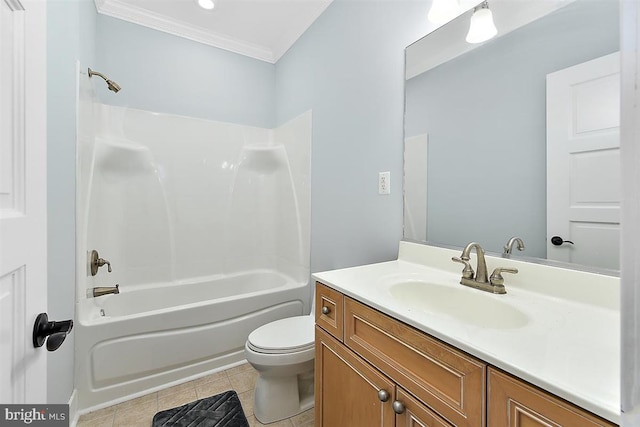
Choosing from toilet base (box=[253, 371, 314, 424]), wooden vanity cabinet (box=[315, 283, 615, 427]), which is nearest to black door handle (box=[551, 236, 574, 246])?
wooden vanity cabinet (box=[315, 283, 615, 427])

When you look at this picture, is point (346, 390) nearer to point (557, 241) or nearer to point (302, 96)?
point (557, 241)

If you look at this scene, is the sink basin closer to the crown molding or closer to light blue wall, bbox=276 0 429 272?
light blue wall, bbox=276 0 429 272

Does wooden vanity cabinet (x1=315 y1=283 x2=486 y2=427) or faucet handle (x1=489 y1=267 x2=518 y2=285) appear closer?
wooden vanity cabinet (x1=315 y1=283 x2=486 y2=427)

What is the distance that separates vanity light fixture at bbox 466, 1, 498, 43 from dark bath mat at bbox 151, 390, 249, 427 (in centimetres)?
214

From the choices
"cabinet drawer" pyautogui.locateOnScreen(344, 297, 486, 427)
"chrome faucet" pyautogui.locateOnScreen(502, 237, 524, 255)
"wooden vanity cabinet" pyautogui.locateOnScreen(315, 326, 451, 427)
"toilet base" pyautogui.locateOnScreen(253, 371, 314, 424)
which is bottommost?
"toilet base" pyautogui.locateOnScreen(253, 371, 314, 424)

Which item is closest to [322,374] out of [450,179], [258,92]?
[450,179]

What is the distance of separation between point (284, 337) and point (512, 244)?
1.19 m

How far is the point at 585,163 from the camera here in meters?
0.88

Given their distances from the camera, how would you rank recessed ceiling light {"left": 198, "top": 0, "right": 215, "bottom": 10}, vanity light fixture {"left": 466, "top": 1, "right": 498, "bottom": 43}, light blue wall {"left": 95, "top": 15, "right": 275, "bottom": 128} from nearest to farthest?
vanity light fixture {"left": 466, "top": 1, "right": 498, "bottom": 43} → recessed ceiling light {"left": 198, "top": 0, "right": 215, "bottom": 10} → light blue wall {"left": 95, "top": 15, "right": 275, "bottom": 128}

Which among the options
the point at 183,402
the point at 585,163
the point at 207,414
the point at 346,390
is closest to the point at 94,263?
the point at 183,402

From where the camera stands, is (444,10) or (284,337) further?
(284,337)

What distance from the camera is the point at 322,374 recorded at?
1.12 meters

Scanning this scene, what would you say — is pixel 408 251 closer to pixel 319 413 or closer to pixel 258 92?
pixel 319 413

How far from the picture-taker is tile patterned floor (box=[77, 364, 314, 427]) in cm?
147
